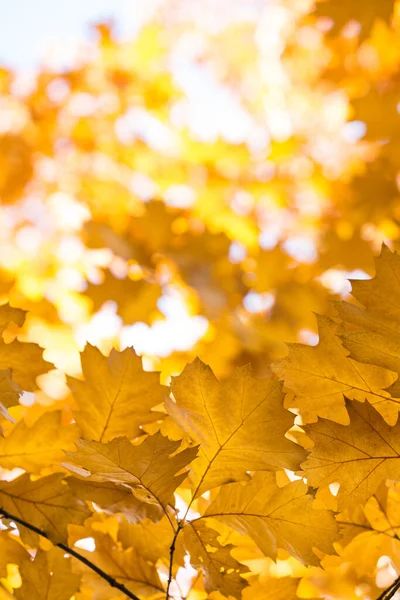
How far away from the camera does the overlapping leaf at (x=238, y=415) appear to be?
20.0 inches

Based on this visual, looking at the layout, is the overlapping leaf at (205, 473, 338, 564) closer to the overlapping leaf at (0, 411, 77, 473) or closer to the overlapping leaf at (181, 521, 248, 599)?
the overlapping leaf at (181, 521, 248, 599)

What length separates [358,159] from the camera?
3023 millimetres

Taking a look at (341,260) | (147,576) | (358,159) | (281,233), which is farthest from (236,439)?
(358,159)

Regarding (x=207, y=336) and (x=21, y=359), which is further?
(x=207, y=336)

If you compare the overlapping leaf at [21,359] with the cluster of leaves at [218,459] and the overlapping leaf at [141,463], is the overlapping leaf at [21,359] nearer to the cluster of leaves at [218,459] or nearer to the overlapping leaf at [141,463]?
the cluster of leaves at [218,459]

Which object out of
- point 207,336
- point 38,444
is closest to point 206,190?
point 207,336

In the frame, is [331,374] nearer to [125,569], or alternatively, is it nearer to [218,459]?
[218,459]

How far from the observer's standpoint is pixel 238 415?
0.52 meters

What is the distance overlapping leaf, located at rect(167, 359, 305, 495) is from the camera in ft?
1.67

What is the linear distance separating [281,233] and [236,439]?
234 cm

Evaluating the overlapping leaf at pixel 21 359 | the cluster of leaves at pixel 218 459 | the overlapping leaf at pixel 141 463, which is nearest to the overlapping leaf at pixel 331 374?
the cluster of leaves at pixel 218 459

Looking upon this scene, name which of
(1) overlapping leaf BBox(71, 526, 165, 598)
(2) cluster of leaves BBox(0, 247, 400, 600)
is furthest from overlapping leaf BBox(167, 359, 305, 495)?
(1) overlapping leaf BBox(71, 526, 165, 598)

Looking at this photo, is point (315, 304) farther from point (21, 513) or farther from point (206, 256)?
point (21, 513)

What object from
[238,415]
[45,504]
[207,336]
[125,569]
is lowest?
[207,336]
